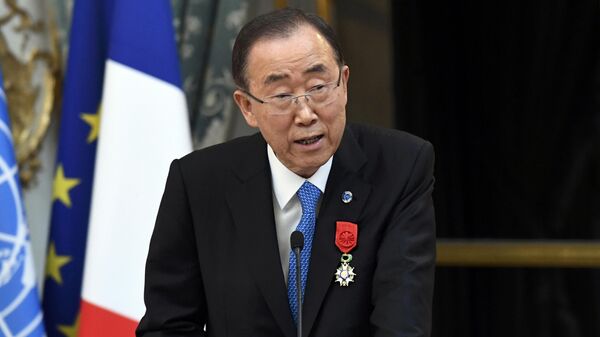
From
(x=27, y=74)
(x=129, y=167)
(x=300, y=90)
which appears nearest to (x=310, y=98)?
(x=300, y=90)

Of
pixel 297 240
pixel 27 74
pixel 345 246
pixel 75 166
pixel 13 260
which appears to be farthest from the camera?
pixel 27 74

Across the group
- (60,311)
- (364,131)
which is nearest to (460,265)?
(60,311)

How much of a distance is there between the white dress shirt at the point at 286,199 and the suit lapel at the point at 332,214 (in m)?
0.02

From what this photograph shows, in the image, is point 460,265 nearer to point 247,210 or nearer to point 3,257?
point 3,257

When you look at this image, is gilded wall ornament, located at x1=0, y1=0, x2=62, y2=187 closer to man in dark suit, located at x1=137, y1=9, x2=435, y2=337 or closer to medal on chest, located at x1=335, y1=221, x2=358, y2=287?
man in dark suit, located at x1=137, y1=9, x2=435, y2=337

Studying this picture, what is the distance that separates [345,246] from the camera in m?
2.38

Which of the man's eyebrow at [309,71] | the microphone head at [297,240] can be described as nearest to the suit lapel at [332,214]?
the microphone head at [297,240]

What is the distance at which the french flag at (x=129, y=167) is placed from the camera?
154 inches

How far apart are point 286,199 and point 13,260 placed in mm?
1655

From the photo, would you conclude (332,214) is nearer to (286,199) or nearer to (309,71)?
(286,199)

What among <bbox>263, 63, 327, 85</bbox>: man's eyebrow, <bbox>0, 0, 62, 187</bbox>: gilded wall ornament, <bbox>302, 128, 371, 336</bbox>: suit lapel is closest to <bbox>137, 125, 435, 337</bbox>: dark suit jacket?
<bbox>302, 128, 371, 336</bbox>: suit lapel

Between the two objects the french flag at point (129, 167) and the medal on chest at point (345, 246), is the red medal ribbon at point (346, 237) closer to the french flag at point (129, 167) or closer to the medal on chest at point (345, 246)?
the medal on chest at point (345, 246)

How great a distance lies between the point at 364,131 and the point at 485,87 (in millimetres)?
1825

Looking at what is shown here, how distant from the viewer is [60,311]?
4273 millimetres
